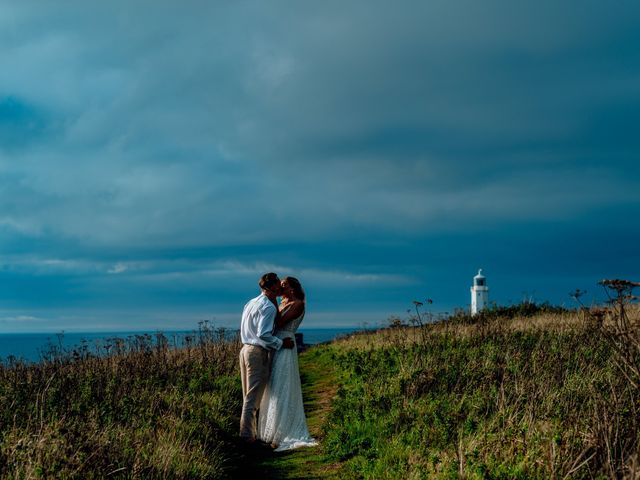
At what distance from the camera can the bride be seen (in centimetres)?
1120

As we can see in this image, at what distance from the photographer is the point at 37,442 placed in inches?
275

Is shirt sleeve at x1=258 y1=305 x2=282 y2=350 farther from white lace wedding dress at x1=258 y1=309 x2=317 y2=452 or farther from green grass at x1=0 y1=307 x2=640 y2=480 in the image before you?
green grass at x1=0 y1=307 x2=640 y2=480

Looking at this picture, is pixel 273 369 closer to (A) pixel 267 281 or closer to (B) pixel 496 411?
(A) pixel 267 281

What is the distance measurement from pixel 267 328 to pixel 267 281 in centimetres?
80

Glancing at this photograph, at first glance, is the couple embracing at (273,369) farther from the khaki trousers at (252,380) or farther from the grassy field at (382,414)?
the grassy field at (382,414)

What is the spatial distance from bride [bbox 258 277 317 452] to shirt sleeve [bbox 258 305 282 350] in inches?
12.3

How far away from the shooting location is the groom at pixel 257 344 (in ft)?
35.7

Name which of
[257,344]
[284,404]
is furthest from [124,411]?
[284,404]

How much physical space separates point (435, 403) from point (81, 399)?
21.9 ft

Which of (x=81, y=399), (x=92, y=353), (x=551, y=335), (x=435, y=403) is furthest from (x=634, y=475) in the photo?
(x=92, y=353)

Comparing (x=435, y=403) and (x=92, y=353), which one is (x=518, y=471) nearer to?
(x=435, y=403)

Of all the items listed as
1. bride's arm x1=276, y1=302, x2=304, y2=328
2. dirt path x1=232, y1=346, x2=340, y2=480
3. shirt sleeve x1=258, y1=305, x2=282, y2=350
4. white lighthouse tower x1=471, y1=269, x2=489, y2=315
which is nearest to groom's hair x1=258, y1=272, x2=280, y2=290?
shirt sleeve x1=258, y1=305, x2=282, y2=350

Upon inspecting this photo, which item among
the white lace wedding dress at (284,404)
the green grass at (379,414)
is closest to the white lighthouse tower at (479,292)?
the green grass at (379,414)

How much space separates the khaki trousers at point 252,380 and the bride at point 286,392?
179 millimetres
